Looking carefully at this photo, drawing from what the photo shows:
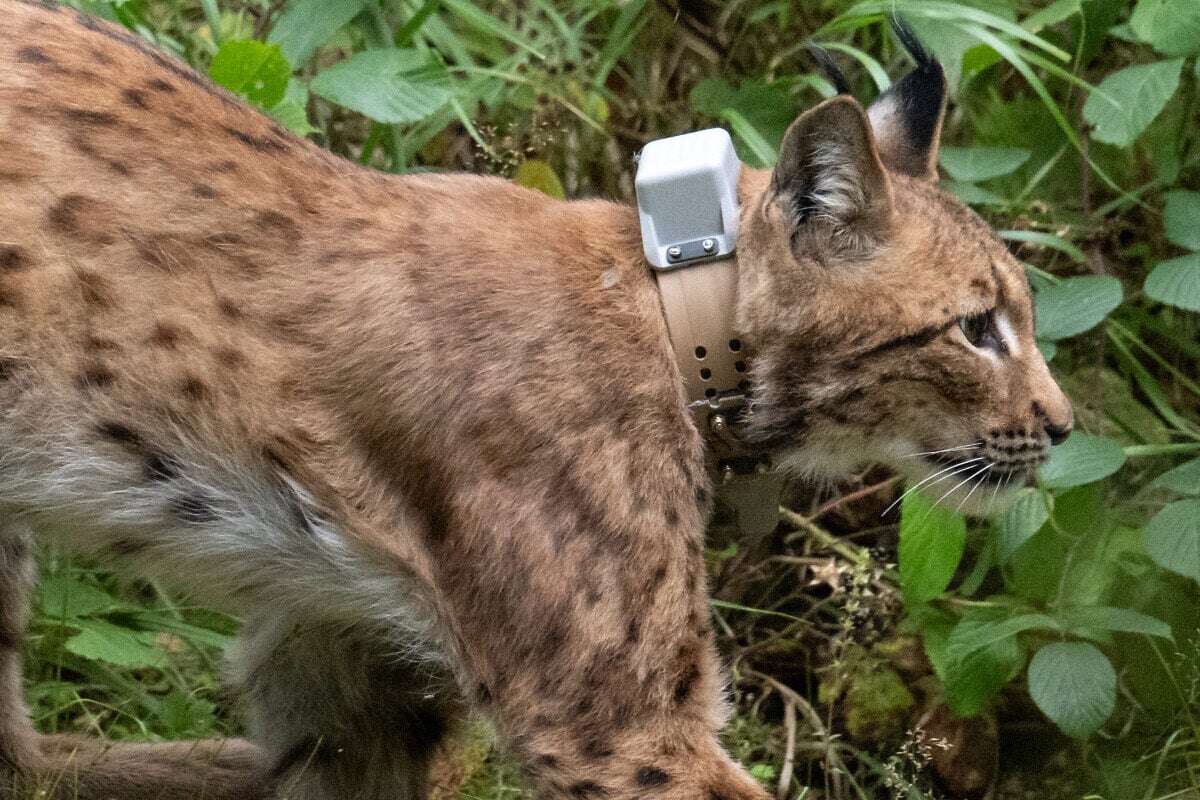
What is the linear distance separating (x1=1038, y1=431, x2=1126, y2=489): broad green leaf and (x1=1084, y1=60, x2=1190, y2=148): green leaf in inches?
31.1

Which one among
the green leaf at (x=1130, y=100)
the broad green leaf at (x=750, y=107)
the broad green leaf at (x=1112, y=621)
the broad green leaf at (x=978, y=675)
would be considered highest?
the green leaf at (x=1130, y=100)

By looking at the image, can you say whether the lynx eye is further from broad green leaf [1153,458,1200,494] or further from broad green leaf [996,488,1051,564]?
broad green leaf [1153,458,1200,494]

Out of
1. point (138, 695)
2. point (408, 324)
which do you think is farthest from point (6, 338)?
point (138, 695)

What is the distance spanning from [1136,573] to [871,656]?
2.73ft

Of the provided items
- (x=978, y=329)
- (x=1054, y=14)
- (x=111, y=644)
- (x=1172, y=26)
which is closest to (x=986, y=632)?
(x=978, y=329)

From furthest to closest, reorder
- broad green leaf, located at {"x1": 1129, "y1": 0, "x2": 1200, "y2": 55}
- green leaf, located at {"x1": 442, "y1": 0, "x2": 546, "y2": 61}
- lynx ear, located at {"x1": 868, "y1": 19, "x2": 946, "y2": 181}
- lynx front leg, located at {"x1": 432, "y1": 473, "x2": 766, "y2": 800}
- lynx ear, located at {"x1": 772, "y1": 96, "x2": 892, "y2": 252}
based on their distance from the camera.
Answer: green leaf, located at {"x1": 442, "y1": 0, "x2": 546, "y2": 61} → broad green leaf, located at {"x1": 1129, "y1": 0, "x2": 1200, "y2": 55} → lynx ear, located at {"x1": 868, "y1": 19, "x2": 946, "y2": 181} → lynx ear, located at {"x1": 772, "y1": 96, "x2": 892, "y2": 252} → lynx front leg, located at {"x1": 432, "y1": 473, "x2": 766, "y2": 800}

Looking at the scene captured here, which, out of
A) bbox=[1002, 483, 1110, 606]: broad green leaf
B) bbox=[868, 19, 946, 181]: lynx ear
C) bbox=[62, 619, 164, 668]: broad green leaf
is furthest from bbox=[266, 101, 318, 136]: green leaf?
bbox=[1002, 483, 1110, 606]: broad green leaf

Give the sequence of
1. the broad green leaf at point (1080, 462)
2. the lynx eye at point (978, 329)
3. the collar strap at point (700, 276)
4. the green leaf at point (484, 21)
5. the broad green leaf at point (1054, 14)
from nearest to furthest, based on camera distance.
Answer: the collar strap at point (700, 276) < the lynx eye at point (978, 329) < the broad green leaf at point (1080, 462) < the broad green leaf at point (1054, 14) < the green leaf at point (484, 21)

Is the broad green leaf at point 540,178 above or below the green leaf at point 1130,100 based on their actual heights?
below

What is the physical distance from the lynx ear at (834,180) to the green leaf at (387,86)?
1.31m

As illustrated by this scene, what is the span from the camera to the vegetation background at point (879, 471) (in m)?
4.39

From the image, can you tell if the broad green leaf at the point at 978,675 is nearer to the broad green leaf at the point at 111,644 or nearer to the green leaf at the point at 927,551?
the green leaf at the point at 927,551

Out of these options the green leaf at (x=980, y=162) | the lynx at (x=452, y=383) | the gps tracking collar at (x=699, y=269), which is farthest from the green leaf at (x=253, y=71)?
the green leaf at (x=980, y=162)

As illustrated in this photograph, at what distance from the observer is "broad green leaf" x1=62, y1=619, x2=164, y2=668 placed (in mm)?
4254
